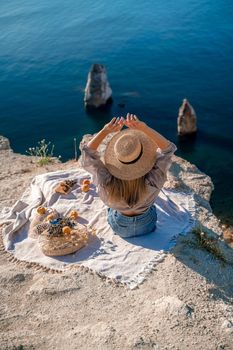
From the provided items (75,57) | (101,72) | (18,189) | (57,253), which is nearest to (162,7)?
(75,57)

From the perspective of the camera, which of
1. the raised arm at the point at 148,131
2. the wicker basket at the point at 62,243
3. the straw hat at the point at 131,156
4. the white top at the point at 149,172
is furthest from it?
the wicker basket at the point at 62,243

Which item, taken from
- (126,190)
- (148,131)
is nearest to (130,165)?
(126,190)

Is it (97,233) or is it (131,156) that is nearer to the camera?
(131,156)

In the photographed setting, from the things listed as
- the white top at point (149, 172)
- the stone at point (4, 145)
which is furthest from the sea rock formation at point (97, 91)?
the white top at point (149, 172)

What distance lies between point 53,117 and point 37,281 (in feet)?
67.5

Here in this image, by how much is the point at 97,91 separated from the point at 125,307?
2166cm

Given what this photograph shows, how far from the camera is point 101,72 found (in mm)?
26703

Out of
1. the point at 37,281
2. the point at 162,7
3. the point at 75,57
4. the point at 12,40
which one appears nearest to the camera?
the point at 37,281

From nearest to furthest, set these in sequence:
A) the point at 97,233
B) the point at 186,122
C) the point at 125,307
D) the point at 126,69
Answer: the point at 125,307 < the point at 97,233 < the point at 186,122 < the point at 126,69

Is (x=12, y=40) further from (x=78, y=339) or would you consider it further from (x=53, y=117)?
(x=78, y=339)

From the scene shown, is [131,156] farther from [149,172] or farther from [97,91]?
[97,91]

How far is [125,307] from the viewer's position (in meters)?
7.91

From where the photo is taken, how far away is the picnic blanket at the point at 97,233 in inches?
354

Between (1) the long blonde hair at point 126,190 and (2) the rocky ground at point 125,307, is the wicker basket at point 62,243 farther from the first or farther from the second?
(1) the long blonde hair at point 126,190
